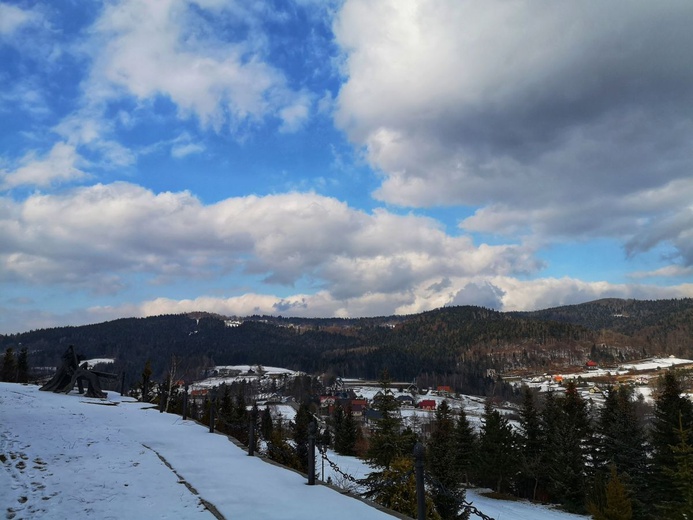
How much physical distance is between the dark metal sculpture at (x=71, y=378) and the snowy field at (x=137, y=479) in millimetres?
13613

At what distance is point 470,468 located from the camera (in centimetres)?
4559

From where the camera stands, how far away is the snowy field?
7.39 metres

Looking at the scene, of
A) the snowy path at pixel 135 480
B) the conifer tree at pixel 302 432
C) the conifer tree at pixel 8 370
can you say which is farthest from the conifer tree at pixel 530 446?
the conifer tree at pixel 8 370

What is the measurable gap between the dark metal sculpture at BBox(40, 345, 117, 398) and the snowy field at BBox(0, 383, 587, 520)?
13.6m

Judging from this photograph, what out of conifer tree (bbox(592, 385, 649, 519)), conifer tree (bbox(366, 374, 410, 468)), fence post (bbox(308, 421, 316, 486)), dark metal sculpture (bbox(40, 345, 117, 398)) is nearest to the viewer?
fence post (bbox(308, 421, 316, 486))

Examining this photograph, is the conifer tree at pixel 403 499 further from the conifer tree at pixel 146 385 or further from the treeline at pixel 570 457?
the conifer tree at pixel 146 385

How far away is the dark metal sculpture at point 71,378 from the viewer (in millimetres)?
27922

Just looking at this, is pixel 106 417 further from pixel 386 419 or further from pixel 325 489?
pixel 386 419

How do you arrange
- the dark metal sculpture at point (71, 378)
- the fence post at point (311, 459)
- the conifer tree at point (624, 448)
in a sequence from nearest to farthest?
the fence post at point (311, 459) < the dark metal sculpture at point (71, 378) < the conifer tree at point (624, 448)

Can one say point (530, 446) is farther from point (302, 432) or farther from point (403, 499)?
point (403, 499)

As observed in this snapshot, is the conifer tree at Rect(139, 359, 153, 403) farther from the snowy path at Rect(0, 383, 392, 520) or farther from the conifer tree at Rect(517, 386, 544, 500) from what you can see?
the conifer tree at Rect(517, 386, 544, 500)

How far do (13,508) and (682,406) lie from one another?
37144mm

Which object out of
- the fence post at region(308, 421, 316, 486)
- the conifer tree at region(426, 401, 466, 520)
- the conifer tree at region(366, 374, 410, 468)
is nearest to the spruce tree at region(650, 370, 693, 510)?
the conifer tree at region(426, 401, 466, 520)

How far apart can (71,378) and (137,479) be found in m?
23.6
